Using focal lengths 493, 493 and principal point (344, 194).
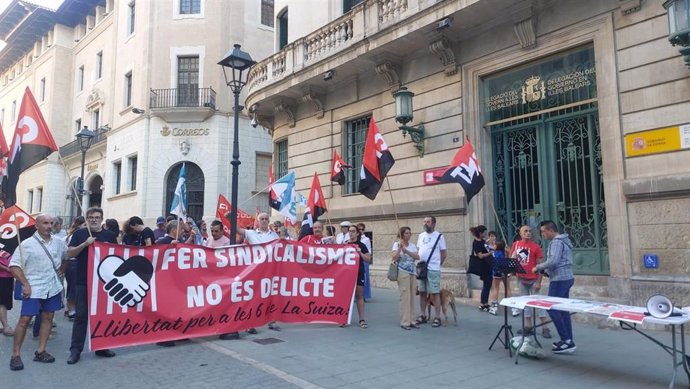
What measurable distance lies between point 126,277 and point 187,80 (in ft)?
76.0

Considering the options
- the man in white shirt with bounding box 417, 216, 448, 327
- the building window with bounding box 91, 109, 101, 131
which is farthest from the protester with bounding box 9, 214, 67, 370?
the building window with bounding box 91, 109, 101, 131

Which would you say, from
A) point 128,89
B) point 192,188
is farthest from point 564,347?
point 128,89

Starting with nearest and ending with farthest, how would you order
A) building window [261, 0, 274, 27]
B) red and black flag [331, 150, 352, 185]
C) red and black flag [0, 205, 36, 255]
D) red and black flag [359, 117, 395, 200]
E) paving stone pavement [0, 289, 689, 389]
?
paving stone pavement [0, 289, 689, 389], red and black flag [0, 205, 36, 255], red and black flag [359, 117, 395, 200], red and black flag [331, 150, 352, 185], building window [261, 0, 274, 27]

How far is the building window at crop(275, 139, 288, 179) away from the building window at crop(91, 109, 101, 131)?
2123cm

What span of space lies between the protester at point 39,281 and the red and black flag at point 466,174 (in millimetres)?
6755

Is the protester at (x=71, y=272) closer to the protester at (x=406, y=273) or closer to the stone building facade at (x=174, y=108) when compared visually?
the protester at (x=406, y=273)

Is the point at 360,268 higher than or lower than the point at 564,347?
higher

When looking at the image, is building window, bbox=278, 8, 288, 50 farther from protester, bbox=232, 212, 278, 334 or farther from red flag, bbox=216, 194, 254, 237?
protester, bbox=232, 212, 278, 334

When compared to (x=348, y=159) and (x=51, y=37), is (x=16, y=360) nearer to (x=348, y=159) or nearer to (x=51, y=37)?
(x=348, y=159)

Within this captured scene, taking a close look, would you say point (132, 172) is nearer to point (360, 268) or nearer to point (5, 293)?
point (5, 293)

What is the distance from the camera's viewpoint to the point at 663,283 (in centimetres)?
837

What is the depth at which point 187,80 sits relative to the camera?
27.8 meters

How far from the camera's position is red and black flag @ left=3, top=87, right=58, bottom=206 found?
7.14 metres

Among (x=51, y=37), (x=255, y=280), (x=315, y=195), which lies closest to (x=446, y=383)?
(x=255, y=280)
